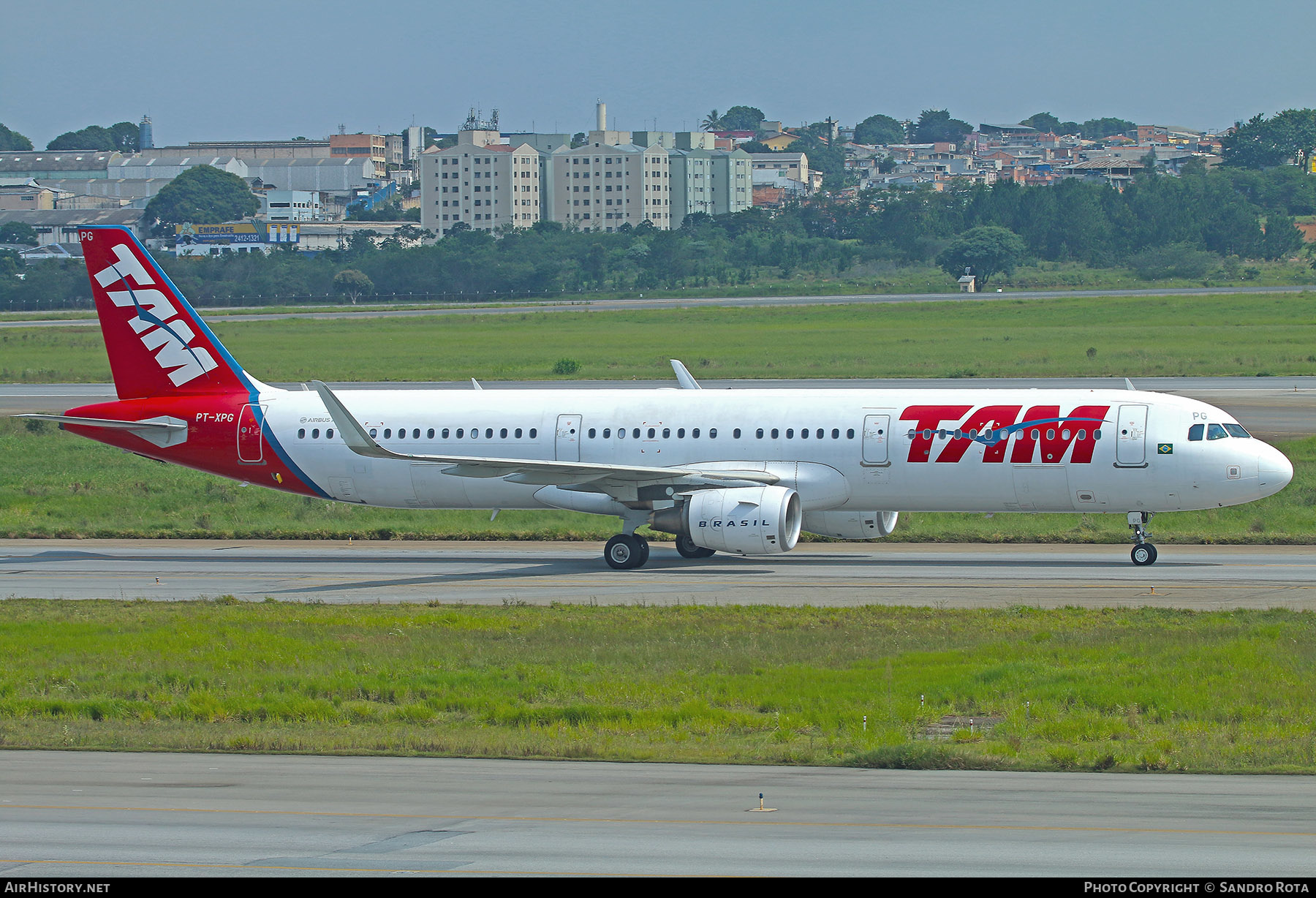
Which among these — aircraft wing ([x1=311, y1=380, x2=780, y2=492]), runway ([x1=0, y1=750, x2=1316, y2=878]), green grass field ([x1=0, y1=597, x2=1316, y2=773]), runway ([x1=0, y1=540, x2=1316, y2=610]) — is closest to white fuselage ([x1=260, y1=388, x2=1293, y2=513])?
aircraft wing ([x1=311, y1=380, x2=780, y2=492])

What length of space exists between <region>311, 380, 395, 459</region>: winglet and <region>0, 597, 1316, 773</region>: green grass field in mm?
6442

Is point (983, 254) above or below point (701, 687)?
above

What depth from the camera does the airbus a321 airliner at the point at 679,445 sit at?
3412cm

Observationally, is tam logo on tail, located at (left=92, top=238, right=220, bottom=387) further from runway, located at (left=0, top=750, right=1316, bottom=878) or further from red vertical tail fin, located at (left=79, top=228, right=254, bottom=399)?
runway, located at (left=0, top=750, right=1316, bottom=878)

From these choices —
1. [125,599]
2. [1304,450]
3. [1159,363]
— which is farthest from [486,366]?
[125,599]

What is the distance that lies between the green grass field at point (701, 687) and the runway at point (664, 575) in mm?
2900

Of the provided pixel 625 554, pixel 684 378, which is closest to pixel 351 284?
pixel 684 378

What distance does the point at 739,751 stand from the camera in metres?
18.2

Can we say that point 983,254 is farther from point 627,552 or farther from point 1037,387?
point 627,552

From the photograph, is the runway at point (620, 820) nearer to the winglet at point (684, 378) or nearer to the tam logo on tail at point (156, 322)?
the tam logo on tail at point (156, 322)

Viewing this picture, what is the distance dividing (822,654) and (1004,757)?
617cm

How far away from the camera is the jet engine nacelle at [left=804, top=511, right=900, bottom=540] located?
121 ft

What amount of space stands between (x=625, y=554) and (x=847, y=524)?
5.41 meters

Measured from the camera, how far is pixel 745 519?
3394 centimetres
